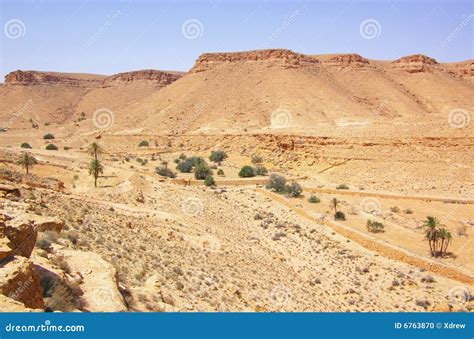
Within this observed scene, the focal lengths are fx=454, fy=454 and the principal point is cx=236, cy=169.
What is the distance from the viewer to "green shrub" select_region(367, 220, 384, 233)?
64.9 feet

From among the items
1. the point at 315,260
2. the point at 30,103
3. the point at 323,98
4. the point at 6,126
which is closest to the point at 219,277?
the point at 315,260

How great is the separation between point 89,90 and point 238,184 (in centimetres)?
8443

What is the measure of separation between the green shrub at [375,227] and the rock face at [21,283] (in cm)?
1612

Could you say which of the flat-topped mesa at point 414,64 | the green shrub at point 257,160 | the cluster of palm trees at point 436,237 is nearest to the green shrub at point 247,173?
the green shrub at point 257,160

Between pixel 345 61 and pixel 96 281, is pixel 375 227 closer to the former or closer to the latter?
pixel 96 281

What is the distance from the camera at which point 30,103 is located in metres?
91.6

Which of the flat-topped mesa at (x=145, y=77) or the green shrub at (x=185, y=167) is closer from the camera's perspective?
the green shrub at (x=185, y=167)

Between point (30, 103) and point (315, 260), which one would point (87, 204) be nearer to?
point (315, 260)

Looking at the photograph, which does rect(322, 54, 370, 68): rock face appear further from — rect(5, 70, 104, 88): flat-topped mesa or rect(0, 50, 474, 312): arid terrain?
rect(5, 70, 104, 88): flat-topped mesa

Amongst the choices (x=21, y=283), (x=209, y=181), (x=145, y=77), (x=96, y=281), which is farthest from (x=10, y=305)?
(x=145, y=77)

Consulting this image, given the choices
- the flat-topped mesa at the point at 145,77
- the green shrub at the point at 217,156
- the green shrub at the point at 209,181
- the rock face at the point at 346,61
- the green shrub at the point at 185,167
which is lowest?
the green shrub at the point at 209,181

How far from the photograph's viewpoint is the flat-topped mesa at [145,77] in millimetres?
102188

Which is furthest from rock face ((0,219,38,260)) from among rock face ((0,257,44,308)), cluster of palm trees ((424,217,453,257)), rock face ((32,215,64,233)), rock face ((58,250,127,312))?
cluster of palm trees ((424,217,453,257))

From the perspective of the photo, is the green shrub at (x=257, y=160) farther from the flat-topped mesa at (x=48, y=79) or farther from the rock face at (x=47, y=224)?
the flat-topped mesa at (x=48, y=79)
